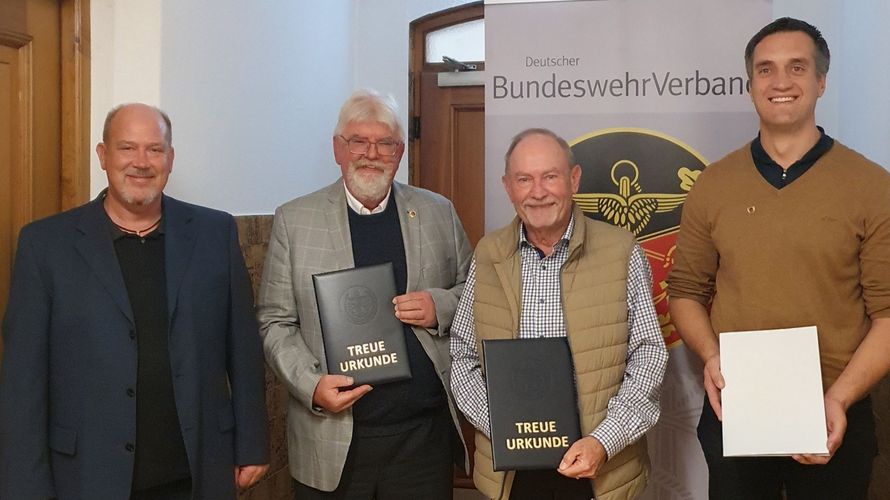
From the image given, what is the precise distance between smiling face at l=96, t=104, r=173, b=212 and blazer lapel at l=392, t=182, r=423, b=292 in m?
0.68

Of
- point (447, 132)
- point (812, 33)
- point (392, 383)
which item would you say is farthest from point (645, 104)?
point (447, 132)

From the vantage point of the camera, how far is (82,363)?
188cm

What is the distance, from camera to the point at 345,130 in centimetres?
238

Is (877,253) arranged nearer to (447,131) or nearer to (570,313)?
(570,313)

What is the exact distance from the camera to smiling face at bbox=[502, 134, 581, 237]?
2.11 meters

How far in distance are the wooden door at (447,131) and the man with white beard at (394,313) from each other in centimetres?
193

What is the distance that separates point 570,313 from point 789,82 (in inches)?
31.4

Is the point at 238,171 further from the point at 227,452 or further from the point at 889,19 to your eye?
the point at 889,19

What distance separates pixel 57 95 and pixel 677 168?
6.70 ft

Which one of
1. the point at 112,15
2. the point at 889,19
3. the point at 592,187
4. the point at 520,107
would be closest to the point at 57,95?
the point at 112,15

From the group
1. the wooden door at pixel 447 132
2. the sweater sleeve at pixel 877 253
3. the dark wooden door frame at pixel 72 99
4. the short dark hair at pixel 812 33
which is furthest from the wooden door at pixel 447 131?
the sweater sleeve at pixel 877 253

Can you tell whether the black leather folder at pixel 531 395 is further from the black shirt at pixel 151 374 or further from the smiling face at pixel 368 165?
the black shirt at pixel 151 374

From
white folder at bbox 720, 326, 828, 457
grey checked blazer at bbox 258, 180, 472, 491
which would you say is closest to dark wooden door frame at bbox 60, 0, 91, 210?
grey checked blazer at bbox 258, 180, 472, 491

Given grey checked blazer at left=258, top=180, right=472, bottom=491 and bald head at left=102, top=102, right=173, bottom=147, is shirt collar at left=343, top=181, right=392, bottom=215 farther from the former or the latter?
bald head at left=102, top=102, right=173, bottom=147
